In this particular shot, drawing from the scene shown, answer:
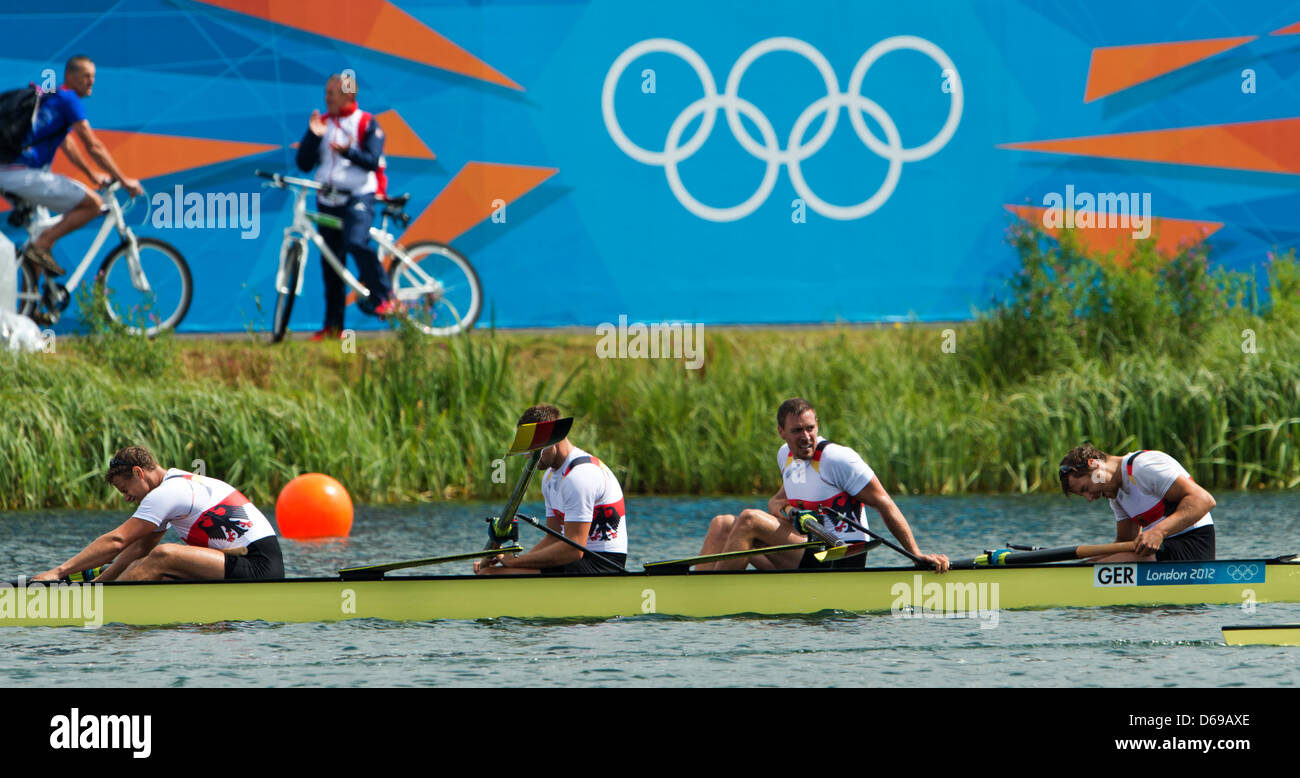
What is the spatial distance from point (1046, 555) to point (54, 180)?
12.8 meters

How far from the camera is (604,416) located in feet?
65.0

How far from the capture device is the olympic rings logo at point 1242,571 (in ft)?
39.9

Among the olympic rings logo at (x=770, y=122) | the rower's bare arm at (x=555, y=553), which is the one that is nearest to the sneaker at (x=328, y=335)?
the olympic rings logo at (x=770, y=122)

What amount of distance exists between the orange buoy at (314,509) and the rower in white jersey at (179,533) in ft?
14.0

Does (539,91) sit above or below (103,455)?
above

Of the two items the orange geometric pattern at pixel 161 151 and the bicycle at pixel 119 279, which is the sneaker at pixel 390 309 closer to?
the bicycle at pixel 119 279

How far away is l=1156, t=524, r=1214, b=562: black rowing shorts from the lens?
12.2 m

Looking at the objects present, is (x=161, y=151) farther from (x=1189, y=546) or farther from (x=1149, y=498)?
(x=1189, y=546)

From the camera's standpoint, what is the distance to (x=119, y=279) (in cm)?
2080

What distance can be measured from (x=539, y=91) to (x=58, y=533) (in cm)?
895

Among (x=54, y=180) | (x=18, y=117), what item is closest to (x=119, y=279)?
(x=54, y=180)
